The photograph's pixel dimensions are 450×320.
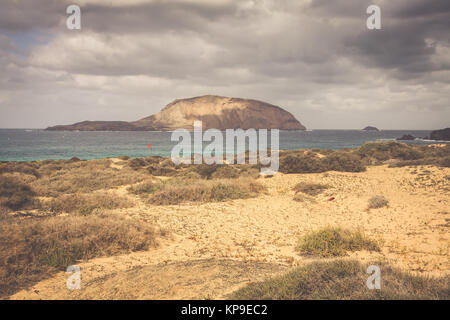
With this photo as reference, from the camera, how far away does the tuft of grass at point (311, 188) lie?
16219 millimetres

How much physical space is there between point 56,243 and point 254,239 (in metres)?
5.73

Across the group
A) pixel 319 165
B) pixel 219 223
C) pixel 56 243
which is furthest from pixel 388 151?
pixel 56 243

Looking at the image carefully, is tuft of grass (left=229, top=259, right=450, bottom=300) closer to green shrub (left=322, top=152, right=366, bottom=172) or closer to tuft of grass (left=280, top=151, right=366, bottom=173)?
tuft of grass (left=280, top=151, right=366, bottom=173)

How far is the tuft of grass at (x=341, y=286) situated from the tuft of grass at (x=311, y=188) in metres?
11.5

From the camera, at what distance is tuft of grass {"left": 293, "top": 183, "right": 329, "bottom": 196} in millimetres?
16219

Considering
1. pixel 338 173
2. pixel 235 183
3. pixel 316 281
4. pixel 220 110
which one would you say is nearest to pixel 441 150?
pixel 338 173

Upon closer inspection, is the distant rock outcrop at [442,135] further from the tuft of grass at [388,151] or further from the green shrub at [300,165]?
the green shrub at [300,165]

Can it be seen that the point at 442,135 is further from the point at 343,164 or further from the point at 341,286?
the point at 341,286

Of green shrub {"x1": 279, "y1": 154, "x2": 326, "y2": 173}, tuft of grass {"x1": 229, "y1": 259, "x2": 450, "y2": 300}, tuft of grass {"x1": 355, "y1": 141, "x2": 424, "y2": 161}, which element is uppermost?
tuft of grass {"x1": 355, "y1": 141, "x2": 424, "y2": 161}

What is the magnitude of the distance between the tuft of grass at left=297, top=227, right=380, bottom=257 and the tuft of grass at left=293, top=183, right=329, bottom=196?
7.81 meters

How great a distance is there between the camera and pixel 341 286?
416 cm

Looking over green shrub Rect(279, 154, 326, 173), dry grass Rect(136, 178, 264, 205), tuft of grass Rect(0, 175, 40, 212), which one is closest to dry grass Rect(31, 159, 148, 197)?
tuft of grass Rect(0, 175, 40, 212)
